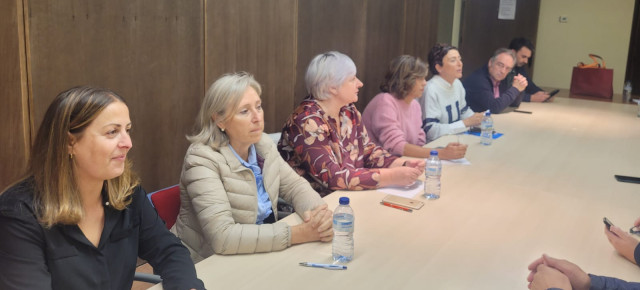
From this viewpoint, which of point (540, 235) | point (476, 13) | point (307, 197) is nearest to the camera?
point (540, 235)

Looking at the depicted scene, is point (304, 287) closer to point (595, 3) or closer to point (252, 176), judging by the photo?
point (252, 176)

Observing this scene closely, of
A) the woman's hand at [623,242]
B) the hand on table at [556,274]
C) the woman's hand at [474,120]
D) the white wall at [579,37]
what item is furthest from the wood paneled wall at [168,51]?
the white wall at [579,37]

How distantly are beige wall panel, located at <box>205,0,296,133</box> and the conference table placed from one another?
49.4 inches

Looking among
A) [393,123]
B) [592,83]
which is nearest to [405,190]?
[393,123]

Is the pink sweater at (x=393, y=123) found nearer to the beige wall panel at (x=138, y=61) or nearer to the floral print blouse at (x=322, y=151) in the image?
the floral print blouse at (x=322, y=151)

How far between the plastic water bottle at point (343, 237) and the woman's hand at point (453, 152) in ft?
4.45

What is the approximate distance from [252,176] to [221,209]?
0.26 m

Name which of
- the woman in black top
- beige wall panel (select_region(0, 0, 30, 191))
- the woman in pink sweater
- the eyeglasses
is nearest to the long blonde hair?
the woman in black top

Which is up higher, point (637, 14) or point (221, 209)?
point (637, 14)

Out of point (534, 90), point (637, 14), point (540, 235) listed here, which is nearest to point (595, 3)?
point (637, 14)

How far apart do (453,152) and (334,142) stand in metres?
0.72

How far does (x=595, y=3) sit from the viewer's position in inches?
336

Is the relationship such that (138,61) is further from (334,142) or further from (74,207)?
(74,207)

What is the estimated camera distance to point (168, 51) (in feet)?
9.73
